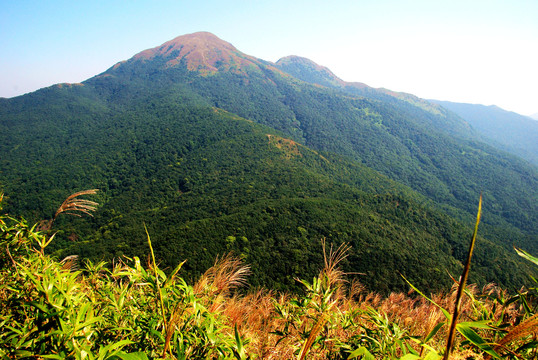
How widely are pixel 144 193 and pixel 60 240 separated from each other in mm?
28678

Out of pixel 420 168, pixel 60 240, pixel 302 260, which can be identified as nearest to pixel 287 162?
pixel 302 260

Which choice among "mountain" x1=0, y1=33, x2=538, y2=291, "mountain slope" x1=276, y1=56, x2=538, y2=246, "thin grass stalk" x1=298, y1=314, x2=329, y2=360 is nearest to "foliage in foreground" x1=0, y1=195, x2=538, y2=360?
"thin grass stalk" x1=298, y1=314, x2=329, y2=360

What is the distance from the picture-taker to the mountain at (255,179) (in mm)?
42344

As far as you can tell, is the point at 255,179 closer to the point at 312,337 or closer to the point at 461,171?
the point at 312,337

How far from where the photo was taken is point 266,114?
17975 cm

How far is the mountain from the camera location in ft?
139

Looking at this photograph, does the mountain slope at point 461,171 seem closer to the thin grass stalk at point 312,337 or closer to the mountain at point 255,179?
the mountain at point 255,179

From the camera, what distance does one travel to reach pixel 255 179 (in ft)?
256

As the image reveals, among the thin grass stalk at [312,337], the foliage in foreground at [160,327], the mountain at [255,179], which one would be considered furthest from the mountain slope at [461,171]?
the thin grass stalk at [312,337]

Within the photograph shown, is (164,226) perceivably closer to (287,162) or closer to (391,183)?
(287,162)

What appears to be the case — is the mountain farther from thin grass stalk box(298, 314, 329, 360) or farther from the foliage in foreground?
thin grass stalk box(298, 314, 329, 360)

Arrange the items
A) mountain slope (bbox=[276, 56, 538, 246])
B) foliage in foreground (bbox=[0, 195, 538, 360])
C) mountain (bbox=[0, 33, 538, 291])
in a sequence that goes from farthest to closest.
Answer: mountain slope (bbox=[276, 56, 538, 246])
mountain (bbox=[0, 33, 538, 291])
foliage in foreground (bbox=[0, 195, 538, 360])

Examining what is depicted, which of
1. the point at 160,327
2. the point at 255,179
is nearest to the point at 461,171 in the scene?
the point at 255,179

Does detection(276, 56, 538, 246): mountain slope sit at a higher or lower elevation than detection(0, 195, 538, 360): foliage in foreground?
lower
